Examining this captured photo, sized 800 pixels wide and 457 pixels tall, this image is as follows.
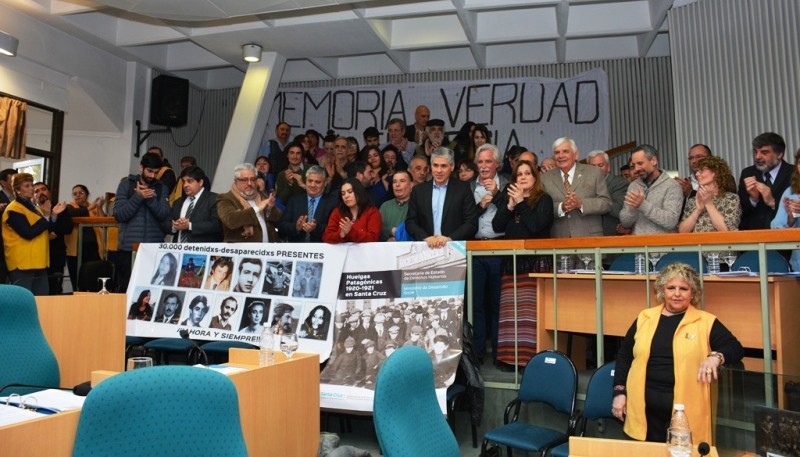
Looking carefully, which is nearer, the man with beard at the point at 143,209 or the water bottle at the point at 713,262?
the water bottle at the point at 713,262

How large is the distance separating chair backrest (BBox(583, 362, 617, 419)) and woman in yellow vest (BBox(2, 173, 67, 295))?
5483 mm

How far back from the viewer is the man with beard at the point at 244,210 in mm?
5305

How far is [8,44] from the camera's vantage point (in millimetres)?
7762

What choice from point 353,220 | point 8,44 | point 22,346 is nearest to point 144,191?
point 353,220

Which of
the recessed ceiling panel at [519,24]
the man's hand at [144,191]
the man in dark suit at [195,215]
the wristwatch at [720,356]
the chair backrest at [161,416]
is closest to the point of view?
the chair backrest at [161,416]

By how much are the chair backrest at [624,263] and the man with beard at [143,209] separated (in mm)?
4064

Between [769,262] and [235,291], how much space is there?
373cm

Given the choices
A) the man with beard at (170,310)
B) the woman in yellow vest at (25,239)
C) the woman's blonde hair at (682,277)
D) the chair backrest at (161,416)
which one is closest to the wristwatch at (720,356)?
the woman's blonde hair at (682,277)

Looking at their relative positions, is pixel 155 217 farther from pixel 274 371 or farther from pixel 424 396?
pixel 424 396

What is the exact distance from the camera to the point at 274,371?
2912 millimetres

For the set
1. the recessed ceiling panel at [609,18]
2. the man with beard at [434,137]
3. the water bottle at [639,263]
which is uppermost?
the recessed ceiling panel at [609,18]

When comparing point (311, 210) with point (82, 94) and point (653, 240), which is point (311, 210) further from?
point (82, 94)

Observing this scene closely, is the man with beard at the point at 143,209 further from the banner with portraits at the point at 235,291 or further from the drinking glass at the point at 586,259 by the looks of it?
the drinking glass at the point at 586,259

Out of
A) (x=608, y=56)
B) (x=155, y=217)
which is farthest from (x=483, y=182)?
(x=608, y=56)
